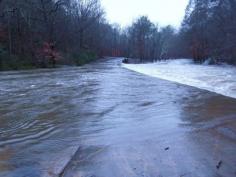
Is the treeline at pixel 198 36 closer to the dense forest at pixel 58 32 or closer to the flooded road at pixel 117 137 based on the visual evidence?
the dense forest at pixel 58 32

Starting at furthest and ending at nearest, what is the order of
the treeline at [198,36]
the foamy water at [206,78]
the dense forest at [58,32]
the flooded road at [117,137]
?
1. the treeline at [198,36]
2. the dense forest at [58,32]
3. the foamy water at [206,78]
4. the flooded road at [117,137]

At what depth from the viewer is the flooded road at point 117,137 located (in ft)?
16.5

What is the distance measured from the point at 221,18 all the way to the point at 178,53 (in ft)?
184

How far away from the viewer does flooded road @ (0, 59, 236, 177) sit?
16.5 feet

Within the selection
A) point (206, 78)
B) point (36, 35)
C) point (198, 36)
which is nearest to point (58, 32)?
point (36, 35)

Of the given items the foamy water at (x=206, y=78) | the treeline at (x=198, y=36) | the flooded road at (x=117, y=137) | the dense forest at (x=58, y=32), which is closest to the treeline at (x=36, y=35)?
the dense forest at (x=58, y=32)

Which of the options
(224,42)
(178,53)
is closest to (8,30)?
(224,42)

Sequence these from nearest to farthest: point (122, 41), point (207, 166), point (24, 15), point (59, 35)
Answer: point (207, 166) → point (24, 15) → point (59, 35) → point (122, 41)

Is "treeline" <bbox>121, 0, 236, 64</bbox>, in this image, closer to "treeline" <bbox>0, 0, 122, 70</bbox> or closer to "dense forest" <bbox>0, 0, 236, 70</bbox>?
"dense forest" <bbox>0, 0, 236, 70</bbox>

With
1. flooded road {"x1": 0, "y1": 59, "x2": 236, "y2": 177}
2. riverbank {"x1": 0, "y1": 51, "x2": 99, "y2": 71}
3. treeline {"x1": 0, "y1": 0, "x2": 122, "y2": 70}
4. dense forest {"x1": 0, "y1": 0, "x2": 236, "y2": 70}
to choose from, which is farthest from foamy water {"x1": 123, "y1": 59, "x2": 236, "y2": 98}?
treeline {"x1": 0, "y1": 0, "x2": 122, "y2": 70}

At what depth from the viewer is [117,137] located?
6.80 m

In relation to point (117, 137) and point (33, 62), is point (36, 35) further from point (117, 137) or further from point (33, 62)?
point (117, 137)

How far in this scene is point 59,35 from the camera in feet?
137

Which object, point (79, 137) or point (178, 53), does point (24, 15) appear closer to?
point (79, 137)
